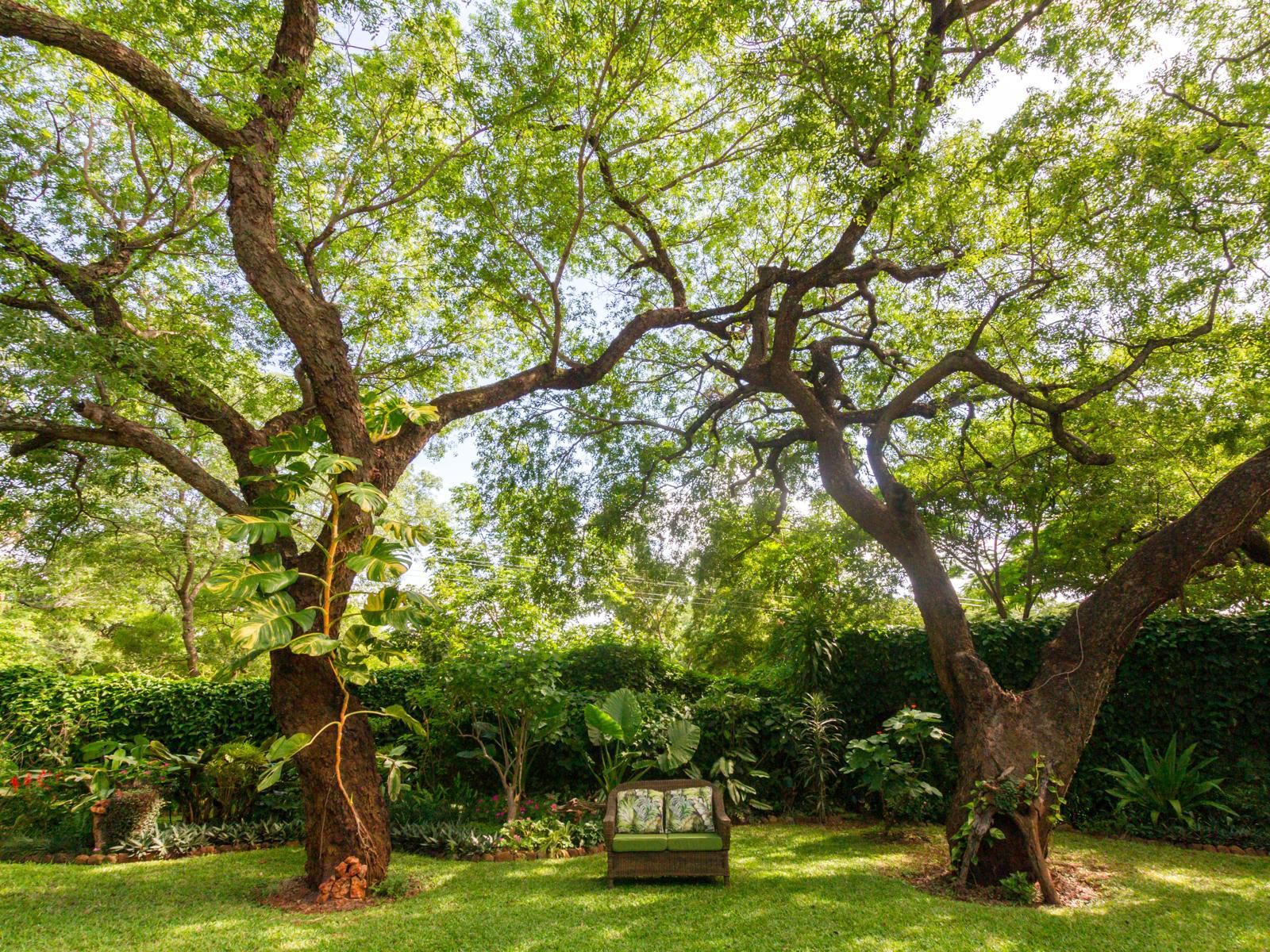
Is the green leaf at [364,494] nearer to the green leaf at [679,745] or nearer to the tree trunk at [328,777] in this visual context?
the tree trunk at [328,777]

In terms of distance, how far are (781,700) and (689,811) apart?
10.0 feet

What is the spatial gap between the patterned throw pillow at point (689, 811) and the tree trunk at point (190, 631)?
13.0 metres

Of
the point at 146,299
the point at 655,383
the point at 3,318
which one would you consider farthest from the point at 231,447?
the point at 655,383

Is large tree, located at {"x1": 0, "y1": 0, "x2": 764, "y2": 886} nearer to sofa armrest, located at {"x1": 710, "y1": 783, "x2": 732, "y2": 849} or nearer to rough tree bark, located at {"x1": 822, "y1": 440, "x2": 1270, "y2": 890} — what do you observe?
sofa armrest, located at {"x1": 710, "y1": 783, "x2": 732, "y2": 849}

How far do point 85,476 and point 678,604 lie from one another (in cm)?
1615

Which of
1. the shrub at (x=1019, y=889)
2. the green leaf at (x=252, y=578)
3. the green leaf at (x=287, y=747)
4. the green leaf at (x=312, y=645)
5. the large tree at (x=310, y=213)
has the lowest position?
the shrub at (x=1019, y=889)

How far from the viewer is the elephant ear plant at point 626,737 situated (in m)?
6.48

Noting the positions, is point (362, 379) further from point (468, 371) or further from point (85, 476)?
point (85, 476)

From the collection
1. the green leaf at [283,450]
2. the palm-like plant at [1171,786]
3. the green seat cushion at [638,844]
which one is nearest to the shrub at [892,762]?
the palm-like plant at [1171,786]

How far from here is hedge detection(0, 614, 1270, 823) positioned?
6516mm

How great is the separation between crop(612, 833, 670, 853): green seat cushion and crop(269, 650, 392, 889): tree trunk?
1.67m

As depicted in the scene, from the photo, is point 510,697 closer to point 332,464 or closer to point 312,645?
point 312,645

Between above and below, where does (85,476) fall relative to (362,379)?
below

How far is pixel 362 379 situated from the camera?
827 centimetres
